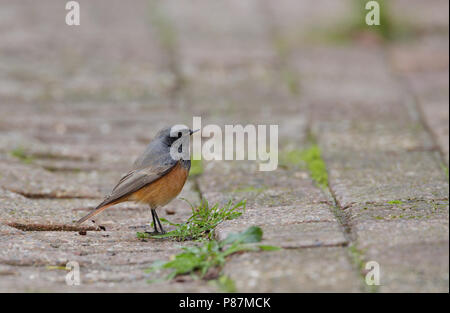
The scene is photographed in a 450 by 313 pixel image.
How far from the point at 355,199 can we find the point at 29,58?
5910mm

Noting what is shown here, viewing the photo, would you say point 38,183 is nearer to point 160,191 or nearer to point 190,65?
point 160,191

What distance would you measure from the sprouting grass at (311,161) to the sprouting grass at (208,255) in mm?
1578

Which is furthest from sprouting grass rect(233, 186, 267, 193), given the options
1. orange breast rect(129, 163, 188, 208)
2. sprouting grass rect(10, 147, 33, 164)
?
sprouting grass rect(10, 147, 33, 164)

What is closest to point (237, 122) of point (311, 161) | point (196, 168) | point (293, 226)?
point (196, 168)

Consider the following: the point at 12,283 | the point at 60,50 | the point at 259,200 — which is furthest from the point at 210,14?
the point at 12,283

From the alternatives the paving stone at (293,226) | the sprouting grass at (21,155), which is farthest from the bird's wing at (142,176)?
Result: the sprouting grass at (21,155)

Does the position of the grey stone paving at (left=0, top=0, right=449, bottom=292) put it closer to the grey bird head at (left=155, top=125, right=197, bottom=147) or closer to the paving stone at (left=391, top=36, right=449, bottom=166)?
the paving stone at (left=391, top=36, right=449, bottom=166)

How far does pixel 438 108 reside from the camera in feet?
22.4

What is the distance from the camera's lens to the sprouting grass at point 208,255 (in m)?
3.57

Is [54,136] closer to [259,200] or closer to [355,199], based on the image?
[259,200]

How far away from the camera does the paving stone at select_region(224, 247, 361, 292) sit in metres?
3.17

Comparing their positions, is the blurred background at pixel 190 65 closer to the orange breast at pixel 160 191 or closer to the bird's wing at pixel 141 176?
the bird's wing at pixel 141 176

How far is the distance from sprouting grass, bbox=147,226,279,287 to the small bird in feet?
2.85
